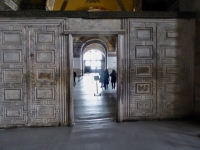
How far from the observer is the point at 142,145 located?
323cm

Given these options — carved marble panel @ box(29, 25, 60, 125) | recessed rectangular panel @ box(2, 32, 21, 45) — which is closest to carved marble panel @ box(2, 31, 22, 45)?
recessed rectangular panel @ box(2, 32, 21, 45)

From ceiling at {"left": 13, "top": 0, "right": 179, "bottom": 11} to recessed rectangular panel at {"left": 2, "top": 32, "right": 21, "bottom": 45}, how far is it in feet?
10.2

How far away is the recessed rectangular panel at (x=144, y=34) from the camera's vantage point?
178 inches

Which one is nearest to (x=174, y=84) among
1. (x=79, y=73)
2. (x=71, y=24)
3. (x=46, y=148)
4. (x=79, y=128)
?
(x=79, y=128)

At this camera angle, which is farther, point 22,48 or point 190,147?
point 22,48

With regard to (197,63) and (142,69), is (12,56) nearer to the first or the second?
(142,69)

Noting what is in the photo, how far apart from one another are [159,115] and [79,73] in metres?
18.8

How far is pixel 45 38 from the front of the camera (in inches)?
171

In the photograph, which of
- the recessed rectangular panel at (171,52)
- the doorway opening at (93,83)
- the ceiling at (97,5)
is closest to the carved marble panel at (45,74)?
the doorway opening at (93,83)

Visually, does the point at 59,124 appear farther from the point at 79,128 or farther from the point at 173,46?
the point at 173,46

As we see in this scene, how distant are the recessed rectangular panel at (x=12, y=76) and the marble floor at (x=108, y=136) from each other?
133cm

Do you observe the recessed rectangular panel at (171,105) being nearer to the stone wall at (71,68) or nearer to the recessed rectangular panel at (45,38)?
the stone wall at (71,68)

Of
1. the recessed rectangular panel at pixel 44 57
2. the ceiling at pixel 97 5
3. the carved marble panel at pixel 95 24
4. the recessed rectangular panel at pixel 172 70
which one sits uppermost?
the ceiling at pixel 97 5

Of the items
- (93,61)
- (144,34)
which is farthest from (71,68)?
(93,61)
